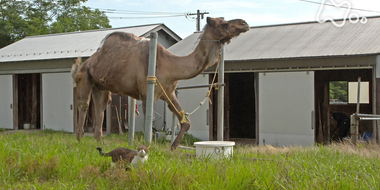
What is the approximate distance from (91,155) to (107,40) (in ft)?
8.77

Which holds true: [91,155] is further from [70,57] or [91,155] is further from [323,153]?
[70,57]

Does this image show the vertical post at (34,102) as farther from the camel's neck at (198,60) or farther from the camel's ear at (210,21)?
the camel's ear at (210,21)

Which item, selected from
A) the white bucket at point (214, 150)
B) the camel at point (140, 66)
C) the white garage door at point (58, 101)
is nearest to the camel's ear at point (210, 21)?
the camel at point (140, 66)

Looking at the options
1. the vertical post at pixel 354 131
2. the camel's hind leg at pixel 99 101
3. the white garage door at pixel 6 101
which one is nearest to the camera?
the camel's hind leg at pixel 99 101

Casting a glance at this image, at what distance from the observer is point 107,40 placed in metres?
7.83

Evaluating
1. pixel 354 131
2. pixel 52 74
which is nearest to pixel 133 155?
pixel 354 131

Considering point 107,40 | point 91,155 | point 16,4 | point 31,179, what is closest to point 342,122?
point 107,40

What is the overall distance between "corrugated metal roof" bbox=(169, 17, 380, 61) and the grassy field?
17.5 feet

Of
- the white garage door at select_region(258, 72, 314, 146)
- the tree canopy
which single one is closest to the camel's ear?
the white garage door at select_region(258, 72, 314, 146)

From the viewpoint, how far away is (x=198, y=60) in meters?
6.80

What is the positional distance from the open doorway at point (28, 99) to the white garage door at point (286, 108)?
1298cm

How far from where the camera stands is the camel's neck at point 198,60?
6.63m

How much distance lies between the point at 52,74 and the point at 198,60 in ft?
37.4

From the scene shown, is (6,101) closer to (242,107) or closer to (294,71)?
(242,107)
